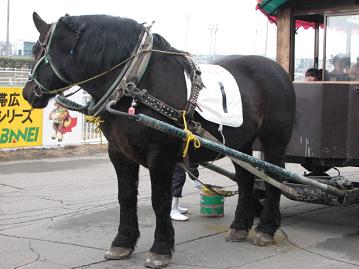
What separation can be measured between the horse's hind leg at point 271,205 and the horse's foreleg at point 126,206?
1.35 meters

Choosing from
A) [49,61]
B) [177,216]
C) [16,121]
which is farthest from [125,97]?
[16,121]

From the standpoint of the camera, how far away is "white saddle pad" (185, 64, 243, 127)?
4.89 meters

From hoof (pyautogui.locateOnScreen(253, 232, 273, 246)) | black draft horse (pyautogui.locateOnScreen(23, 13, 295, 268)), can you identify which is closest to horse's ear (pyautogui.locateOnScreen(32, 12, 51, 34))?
black draft horse (pyautogui.locateOnScreen(23, 13, 295, 268))

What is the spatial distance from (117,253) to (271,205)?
5.72ft

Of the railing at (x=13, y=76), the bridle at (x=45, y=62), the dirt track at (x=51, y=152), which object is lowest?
the dirt track at (x=51, y=152)

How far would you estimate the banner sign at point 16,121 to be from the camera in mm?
11703

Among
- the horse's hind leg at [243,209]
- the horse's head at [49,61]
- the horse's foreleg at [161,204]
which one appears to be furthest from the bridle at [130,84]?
the horse's hind leg at [243,209]

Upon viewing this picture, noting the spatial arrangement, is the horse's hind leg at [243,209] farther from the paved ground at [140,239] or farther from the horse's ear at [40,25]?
the horse's ear at [40,25]

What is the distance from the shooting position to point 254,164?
5.01m

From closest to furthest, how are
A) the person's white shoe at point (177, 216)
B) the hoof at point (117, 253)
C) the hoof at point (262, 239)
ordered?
the hoof at point (117, 253) < the hoof at point (262, 239) < the person's white shoe at point (177, 216)

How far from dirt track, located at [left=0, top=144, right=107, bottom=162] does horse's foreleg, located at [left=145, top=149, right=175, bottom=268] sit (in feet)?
24.6

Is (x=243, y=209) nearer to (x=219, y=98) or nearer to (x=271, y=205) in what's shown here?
(x=271, y=205)

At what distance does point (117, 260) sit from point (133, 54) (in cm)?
188

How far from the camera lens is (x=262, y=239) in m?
5.61
